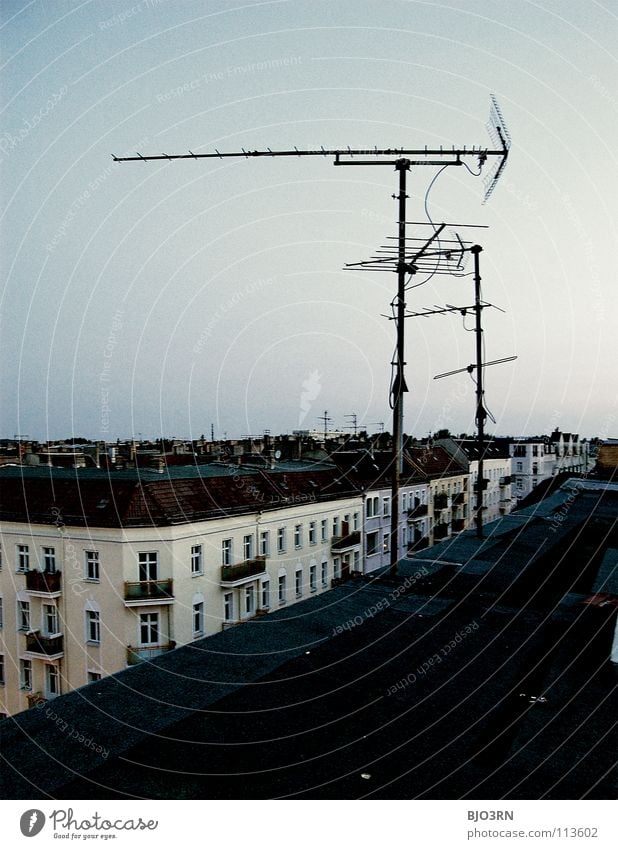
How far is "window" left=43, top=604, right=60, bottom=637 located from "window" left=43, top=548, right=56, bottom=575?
99cm

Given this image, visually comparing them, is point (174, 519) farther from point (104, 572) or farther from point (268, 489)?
point (268, 489)

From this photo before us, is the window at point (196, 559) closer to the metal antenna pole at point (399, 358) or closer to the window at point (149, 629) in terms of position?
the window at point (149, 629)

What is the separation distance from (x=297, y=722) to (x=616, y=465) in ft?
56.7

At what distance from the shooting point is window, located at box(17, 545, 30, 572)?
1717 cm

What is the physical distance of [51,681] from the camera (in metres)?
16.7

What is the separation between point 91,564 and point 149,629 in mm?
2230

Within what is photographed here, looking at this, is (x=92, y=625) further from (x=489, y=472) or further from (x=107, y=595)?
(x=489, y=472)

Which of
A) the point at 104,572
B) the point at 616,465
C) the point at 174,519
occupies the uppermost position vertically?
the point at 616,465

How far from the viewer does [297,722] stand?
3.16 metres

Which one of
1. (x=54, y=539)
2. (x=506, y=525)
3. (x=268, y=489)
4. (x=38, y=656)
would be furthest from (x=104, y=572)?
(x=506, y=525)

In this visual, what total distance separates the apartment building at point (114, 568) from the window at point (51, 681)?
0.03 meters

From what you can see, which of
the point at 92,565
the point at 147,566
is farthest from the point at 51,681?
the point at 147,566

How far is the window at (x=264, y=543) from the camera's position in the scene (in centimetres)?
1973

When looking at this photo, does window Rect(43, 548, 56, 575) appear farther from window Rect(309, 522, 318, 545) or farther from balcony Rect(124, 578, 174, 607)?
window Rect(309, 522, 318, 545)
